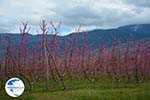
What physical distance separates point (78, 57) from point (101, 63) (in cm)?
219

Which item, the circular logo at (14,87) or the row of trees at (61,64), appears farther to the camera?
the row of trees at (61,64)

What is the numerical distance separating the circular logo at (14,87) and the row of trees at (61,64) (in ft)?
29.2

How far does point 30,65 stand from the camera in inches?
1094

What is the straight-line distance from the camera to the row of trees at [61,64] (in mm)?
24312

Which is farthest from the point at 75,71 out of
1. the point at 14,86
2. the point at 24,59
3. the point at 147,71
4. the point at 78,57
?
the point at 14,86

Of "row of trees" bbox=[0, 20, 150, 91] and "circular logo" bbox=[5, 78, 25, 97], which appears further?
Answer: "row of trees" bbox=[0, 20, 150, 91]

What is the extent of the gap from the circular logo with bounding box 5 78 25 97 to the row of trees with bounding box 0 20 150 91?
890 cm

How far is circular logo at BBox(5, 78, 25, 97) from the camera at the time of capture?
13797 millimetres

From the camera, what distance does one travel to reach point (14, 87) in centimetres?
1400

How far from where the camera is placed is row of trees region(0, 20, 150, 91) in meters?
24.3

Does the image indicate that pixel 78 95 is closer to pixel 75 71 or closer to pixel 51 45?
pixel 51 45

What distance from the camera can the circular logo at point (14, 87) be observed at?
13797 mm

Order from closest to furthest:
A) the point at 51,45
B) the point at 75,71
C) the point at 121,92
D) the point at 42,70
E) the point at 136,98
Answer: the point at 136,98
the point at 121,92
the point at 51,45
the point at 42,70
the point at 75,71

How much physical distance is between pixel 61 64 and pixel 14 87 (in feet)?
60.1
